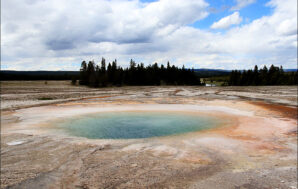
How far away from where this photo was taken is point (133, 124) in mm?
12219

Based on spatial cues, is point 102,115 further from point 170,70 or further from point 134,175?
point 170,70

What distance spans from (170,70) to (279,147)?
68414 millimetres

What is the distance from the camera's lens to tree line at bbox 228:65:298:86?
75625mm

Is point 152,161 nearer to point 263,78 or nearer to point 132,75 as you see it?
point 132,75

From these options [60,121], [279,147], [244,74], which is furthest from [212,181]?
[244,74]

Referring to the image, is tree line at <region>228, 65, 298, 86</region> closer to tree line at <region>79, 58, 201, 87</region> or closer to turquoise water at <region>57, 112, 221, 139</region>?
tree line at <region>79, 58, 201, 87</region>

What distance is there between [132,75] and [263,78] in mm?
44791

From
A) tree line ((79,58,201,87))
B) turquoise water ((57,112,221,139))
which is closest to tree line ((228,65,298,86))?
tree line ((79,58,201,87))

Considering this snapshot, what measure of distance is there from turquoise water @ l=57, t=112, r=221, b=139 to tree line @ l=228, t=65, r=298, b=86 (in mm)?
68975

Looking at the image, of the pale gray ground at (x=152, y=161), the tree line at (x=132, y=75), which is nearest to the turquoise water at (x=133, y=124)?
the pale gray ground at (x=152, y=161)

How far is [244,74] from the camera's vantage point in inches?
3049

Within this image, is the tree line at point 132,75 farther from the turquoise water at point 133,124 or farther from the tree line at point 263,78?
the turquoise water at point 133,124

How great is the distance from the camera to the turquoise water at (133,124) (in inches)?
399

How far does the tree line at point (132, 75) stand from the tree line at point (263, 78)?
46.5ft
